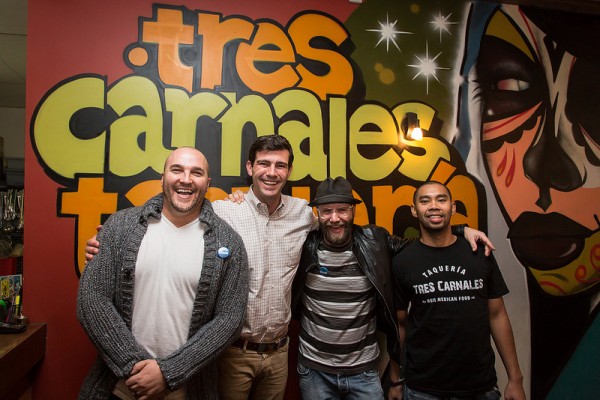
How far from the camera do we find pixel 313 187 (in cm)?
256

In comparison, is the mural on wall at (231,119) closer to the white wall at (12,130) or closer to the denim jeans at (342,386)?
the denim jeans at (342,386)

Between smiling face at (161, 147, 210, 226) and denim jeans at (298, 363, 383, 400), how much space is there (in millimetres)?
1131

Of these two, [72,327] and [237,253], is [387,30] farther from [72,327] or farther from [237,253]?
[72,327]

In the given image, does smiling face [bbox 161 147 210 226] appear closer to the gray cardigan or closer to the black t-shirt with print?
the gray cardigan

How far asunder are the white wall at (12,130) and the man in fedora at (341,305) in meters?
5.18

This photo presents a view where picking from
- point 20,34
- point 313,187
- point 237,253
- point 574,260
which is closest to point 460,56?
point 313,187

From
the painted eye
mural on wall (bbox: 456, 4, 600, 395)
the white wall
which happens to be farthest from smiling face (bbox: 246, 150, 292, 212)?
the white wall

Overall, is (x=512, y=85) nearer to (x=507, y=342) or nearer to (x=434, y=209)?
(x=434, y=209)

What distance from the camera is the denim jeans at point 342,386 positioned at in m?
1.95

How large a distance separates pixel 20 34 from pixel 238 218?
283 centimetres

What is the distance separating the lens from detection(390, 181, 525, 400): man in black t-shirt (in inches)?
74.8

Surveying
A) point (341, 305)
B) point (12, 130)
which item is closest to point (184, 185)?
point (341, 305)

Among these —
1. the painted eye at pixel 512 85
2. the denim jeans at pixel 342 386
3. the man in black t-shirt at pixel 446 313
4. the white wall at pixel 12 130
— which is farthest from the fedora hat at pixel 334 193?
the white wall at pixel 12 130

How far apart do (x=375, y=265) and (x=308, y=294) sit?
0.42 m
